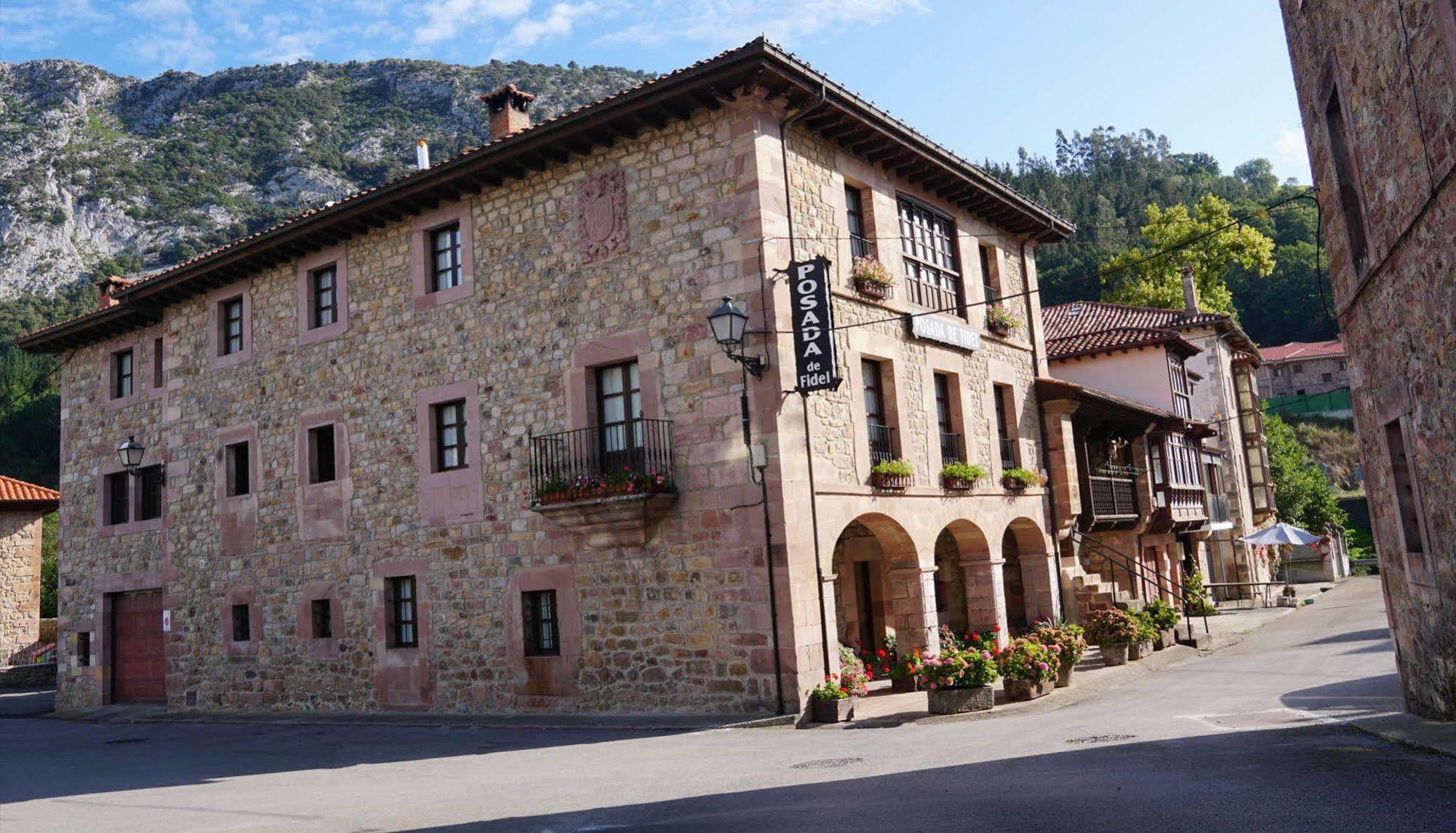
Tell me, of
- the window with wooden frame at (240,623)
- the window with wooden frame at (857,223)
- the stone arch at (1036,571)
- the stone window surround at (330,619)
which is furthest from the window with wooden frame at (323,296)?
the stone arch at (1036,571)

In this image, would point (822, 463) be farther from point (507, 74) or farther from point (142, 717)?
point (507, 74)

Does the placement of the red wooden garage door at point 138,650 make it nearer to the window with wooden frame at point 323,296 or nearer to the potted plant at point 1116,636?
the window with wooden frame at point 323,296

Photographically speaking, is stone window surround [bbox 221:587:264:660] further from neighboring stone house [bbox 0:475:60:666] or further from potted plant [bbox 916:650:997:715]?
neighboring stone house [bbox 0:475:60:666]

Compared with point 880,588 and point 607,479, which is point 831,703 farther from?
point 880,588

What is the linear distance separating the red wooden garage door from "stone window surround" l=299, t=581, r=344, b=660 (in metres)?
5.08

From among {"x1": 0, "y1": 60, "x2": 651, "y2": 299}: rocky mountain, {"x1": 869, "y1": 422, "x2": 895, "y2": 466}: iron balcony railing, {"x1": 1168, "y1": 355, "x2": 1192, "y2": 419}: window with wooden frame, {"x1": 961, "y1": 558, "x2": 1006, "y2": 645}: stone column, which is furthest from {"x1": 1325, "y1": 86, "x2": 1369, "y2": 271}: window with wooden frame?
{"x1": 0, "y1": 60, "x2": 651, "y2": 299}: rocky mountain

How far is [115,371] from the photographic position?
2309cm

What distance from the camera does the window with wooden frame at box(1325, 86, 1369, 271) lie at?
9.88 m

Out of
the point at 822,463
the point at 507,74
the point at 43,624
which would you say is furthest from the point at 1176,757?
the point at 507,74

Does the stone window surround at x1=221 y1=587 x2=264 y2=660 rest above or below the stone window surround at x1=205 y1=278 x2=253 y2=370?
below

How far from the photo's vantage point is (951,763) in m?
9.32

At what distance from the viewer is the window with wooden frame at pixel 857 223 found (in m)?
16.3

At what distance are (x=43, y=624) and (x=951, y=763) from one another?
113 feet

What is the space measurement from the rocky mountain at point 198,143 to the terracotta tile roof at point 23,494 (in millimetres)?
47211
